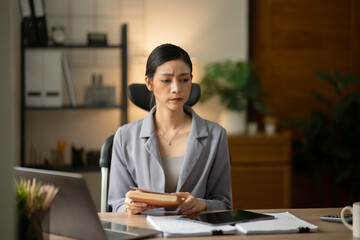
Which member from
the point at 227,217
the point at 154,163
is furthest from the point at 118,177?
the point at 227,217

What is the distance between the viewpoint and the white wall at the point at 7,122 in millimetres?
701

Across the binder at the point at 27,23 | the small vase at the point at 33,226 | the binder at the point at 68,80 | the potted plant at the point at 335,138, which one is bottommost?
the potted plant at the point at 335,138

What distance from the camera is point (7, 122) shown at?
712 millimetres

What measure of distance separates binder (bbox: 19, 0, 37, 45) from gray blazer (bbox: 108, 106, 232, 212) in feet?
6.77

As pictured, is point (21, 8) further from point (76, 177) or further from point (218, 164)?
point (76, 177)

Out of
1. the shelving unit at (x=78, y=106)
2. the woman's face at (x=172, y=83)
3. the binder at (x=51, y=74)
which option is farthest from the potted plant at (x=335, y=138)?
the woman's face at (x=172, y=83)

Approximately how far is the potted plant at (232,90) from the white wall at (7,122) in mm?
3414

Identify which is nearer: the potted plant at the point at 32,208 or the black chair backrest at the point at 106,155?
the potted plant at the point at 32,208

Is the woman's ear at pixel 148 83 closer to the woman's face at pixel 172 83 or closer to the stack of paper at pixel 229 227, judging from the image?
the woman's face at pixel 172 83

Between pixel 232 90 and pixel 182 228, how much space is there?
2872 mm

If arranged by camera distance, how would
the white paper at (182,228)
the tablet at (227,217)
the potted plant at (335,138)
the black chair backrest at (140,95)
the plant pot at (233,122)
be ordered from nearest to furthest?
1. the white paper at (182,228)
2. the tablet at (227,217)
3. the black chair backrest at (140,95)
4. the potted plant at (335,138)
5. the plant pot at (233,122)

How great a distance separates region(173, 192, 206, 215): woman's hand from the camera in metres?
1.62

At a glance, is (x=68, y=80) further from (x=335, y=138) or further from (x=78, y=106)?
(x=335, y=138)

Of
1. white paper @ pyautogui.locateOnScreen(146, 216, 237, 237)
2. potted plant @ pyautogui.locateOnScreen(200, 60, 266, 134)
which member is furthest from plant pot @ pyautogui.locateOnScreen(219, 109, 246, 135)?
white paper @ pyautogui.locateOnScreen(146, 216, 237, 237)
